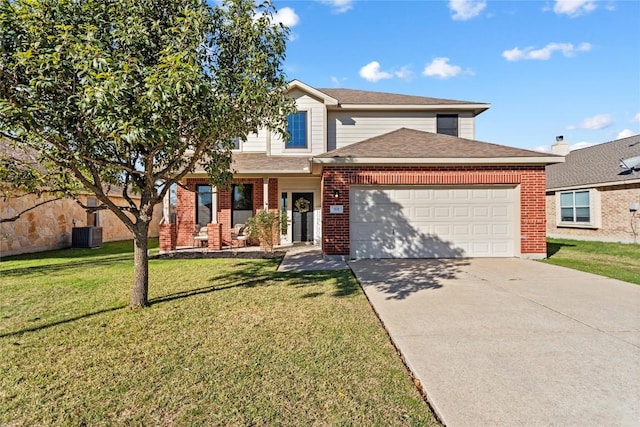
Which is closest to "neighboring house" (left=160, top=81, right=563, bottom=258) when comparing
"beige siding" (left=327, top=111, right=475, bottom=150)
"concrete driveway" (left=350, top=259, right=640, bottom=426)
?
"concrete driveway" (left=350, top=259, right=640, bottom=426)

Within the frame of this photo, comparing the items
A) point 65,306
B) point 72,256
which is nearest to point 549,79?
point 65,306

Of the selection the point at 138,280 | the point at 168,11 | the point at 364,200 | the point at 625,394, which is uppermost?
the point at 168,11

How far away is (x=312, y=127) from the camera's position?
14.0 meters

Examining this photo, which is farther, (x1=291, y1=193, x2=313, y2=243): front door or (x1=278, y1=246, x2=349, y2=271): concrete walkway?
(x1=291, y1=193, x2=313, y2=243): front door

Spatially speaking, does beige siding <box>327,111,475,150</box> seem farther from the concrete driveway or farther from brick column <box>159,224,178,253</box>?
the concrete driveway

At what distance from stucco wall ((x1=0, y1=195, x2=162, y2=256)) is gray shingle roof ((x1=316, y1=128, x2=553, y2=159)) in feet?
34.1

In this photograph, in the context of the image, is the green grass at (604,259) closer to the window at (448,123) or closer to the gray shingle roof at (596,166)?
the gray shingle roof at (596,166)

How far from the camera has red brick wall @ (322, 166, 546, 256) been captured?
33.2 ft

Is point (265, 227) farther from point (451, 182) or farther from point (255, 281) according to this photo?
point (451, 182)

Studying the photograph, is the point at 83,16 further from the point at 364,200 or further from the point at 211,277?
the point at 364,200

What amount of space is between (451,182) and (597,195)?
1038 centimetres

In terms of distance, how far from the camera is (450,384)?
3092 millimetres

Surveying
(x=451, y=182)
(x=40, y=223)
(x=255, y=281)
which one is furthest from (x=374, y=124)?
(x=40, y=223)

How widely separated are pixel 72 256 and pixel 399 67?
1565cm
